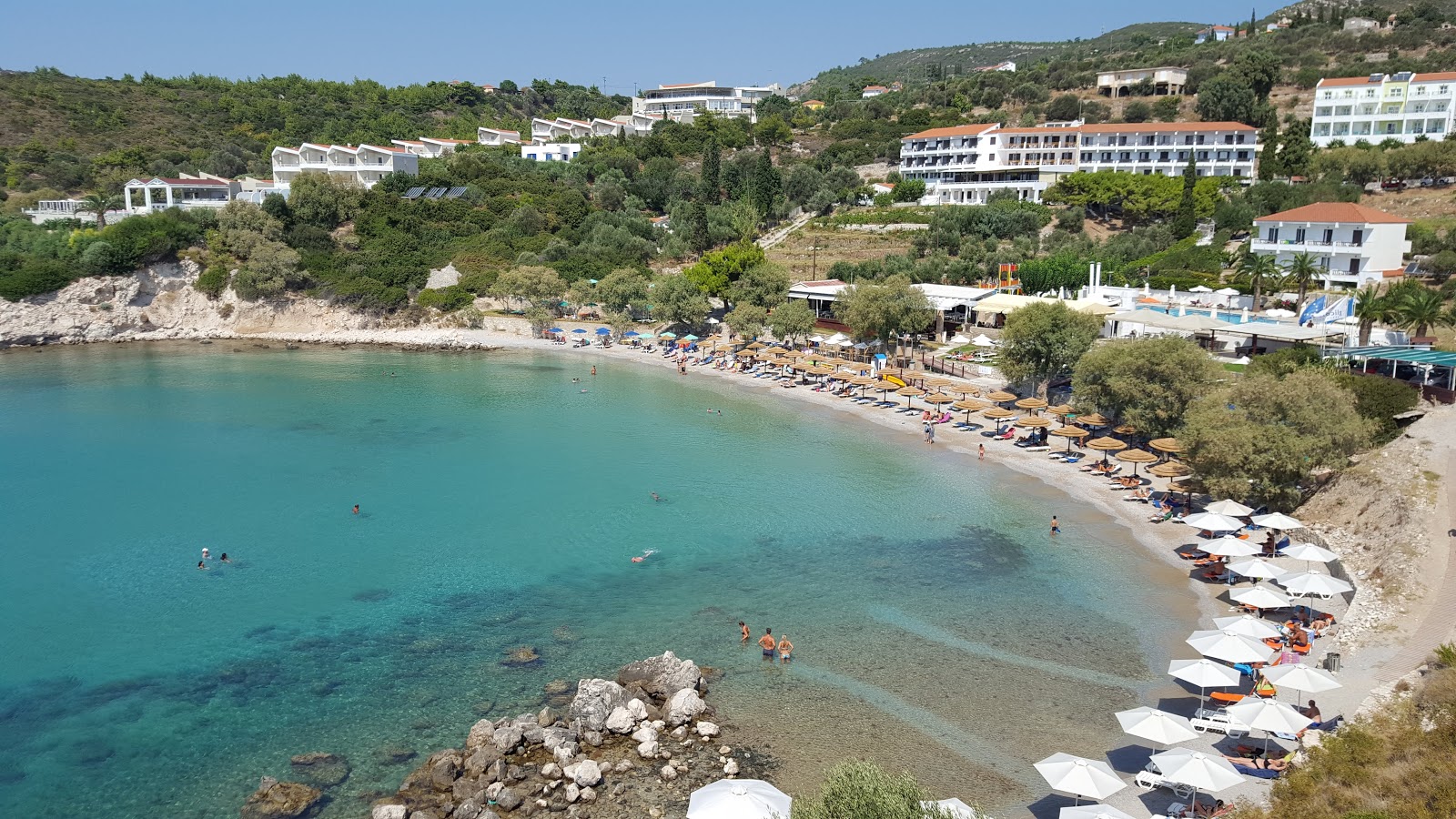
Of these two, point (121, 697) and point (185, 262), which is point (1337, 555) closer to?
point (121, 697)

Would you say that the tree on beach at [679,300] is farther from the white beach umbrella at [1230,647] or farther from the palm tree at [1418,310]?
the white beach umbrella at [1230,647]

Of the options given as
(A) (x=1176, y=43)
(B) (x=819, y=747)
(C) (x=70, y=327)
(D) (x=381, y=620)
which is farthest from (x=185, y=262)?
(A) (x=1176, y=43)

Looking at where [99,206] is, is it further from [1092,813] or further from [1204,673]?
[1092,813]

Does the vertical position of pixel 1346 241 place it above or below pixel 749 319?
above

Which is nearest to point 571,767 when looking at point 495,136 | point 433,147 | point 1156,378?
point 1156,378

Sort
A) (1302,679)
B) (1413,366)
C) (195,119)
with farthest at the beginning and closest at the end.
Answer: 1. (195,119)
2. (1413,366)
3. (1302,679)
